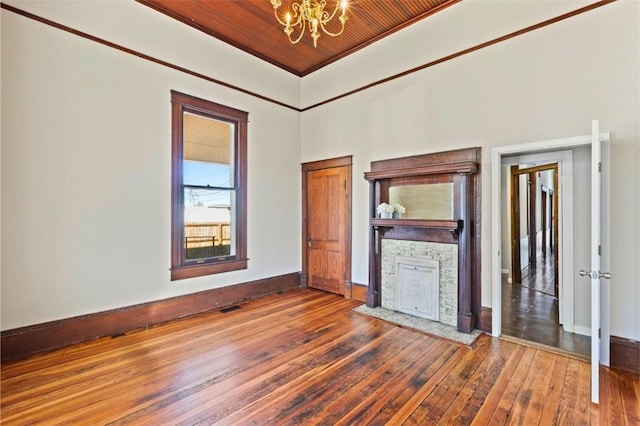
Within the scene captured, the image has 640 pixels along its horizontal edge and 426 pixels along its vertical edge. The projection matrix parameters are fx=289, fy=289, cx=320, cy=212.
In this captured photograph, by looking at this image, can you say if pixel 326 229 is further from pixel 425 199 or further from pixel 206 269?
pixel 206 269

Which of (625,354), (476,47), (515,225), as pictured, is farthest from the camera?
(515,225)

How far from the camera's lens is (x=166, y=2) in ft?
12.4

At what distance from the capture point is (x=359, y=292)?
15.9 ft

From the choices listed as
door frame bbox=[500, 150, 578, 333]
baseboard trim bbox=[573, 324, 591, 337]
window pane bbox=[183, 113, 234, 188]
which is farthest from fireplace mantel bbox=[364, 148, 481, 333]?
window pane bbox=[183, 113, 234, 188]

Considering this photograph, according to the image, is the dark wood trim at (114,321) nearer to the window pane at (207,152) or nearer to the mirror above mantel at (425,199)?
the window pane at (207,152)

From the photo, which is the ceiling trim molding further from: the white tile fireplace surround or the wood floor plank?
the wood floor plank

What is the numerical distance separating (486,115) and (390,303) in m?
2.87

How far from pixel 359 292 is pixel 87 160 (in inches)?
164

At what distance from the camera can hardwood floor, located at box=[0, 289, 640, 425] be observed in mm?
2096

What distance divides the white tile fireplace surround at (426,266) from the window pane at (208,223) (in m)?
2.56

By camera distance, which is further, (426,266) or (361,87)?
(361,87)

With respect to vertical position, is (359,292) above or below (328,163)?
below

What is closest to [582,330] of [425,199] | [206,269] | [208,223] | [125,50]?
[425,199]

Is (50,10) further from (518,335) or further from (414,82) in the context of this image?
(518,335)
